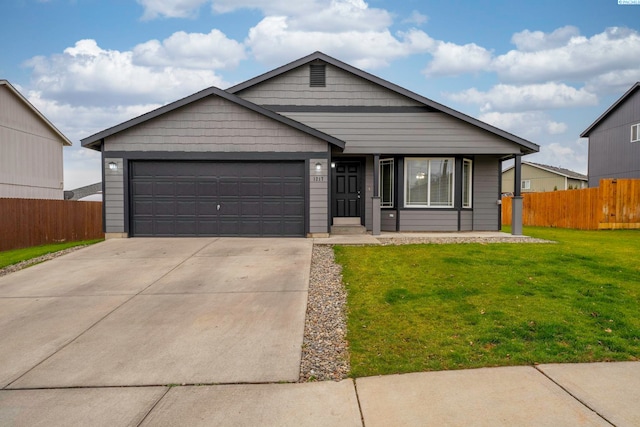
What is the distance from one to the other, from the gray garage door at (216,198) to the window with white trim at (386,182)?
3.84m

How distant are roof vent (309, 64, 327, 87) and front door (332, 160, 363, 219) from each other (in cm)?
277

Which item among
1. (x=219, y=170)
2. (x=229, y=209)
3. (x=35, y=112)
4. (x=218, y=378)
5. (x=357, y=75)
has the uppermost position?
(x=35, y=112)

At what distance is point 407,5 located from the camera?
15.9 metres

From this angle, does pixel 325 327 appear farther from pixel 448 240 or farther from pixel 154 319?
pixel 448 240

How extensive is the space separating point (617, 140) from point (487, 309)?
25428mm

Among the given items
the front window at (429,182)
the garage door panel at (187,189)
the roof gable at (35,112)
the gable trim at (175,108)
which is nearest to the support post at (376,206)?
the front window at (429,182)

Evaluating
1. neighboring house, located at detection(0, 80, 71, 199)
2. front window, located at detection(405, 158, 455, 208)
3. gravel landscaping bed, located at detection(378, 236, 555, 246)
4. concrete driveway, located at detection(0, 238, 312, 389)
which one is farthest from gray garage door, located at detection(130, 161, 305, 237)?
neighboring house, located at detection(0, 80, 71, 199)

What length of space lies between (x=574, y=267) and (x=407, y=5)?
495 inches

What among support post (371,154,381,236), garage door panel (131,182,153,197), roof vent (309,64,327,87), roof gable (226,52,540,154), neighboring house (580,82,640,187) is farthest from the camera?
neighboring house (580,82,640,187)

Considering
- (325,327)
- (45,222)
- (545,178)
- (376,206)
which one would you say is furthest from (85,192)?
(545,178)

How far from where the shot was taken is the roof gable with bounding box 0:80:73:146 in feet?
61.7

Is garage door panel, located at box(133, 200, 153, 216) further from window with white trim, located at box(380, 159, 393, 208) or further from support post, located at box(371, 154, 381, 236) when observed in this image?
window with white trim, located at box(380, 159, 393, 208)

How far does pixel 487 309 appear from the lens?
5.44 meters

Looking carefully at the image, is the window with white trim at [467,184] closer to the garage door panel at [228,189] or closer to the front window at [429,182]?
the front window at [429,182]
